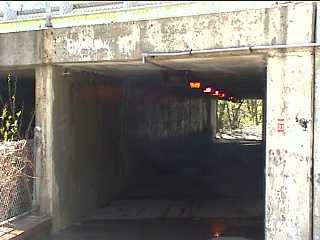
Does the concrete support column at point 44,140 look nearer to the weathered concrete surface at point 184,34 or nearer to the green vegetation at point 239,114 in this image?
the weathered concrete surface at point 184,34

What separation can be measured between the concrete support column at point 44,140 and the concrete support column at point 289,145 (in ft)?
12.1

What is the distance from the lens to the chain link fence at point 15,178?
7441mm

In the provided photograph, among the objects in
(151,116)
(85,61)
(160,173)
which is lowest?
(160,173)

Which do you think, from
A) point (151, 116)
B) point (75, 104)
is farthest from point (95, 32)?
point (151, 116)

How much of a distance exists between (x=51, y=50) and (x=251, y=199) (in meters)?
6.16

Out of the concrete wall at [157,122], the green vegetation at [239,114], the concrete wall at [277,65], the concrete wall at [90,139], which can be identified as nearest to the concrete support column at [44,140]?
the concrete wall at [90,139]

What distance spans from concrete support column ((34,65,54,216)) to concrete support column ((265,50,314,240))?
3.68 metres

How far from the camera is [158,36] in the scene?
281 inches

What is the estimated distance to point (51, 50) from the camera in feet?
26.2

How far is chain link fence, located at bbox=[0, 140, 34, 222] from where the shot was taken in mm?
7441

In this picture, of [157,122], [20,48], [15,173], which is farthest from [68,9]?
[157,122]

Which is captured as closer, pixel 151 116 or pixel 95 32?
pixel 95 32

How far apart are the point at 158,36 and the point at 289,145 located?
2.45 m

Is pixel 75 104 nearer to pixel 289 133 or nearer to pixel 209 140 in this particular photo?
pixel 289 133
